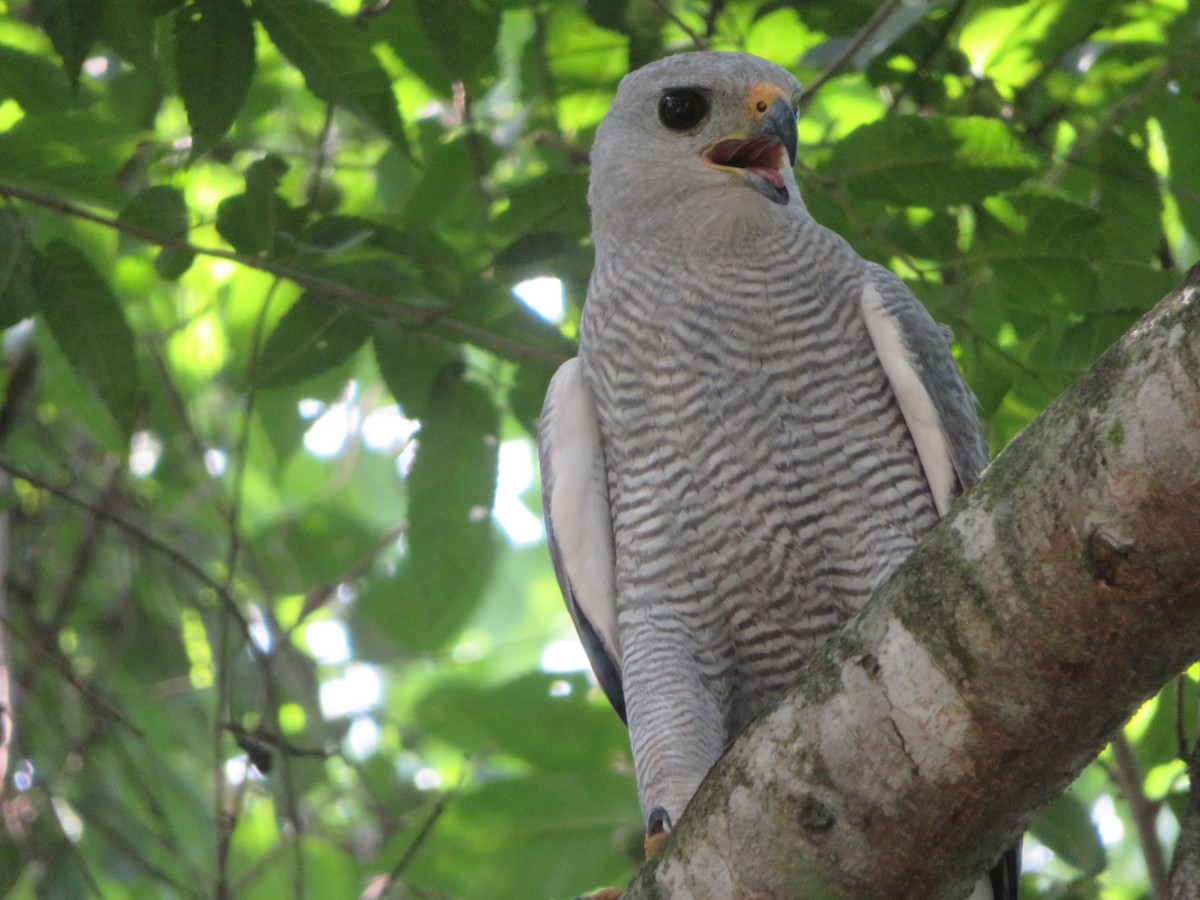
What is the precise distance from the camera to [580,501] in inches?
152

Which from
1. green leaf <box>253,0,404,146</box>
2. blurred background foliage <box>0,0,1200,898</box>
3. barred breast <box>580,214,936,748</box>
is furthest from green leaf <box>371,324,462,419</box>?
green leaf <box>253,0,404,146</box>

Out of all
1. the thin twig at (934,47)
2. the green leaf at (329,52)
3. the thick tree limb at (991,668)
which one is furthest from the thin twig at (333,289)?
the thick tree limb at (991,668)

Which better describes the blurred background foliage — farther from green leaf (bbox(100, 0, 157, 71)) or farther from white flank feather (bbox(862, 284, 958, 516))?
white flank feather (bbox(862, 284, 958, 516))

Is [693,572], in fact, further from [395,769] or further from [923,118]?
[395,769]

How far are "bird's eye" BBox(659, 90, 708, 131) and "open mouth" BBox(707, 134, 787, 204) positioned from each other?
4.7 inches

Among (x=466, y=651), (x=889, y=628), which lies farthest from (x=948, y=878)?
(x=466, y=651)

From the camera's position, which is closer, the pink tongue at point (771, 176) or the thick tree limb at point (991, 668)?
the thick tree limb at point (991, 668)

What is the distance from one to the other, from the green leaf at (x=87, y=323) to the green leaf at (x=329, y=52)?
0.92 meters

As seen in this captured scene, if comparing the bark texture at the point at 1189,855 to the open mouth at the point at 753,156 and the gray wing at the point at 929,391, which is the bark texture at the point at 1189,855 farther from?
the open mouth at the point at 753,156

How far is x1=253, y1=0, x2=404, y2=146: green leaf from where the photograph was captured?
10.3 feet

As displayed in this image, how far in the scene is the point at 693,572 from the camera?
3.66 m

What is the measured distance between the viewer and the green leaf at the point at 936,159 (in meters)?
3.53

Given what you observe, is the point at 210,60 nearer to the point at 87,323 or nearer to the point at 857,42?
the point at 87,323

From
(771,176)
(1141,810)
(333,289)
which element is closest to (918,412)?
(771,176)
